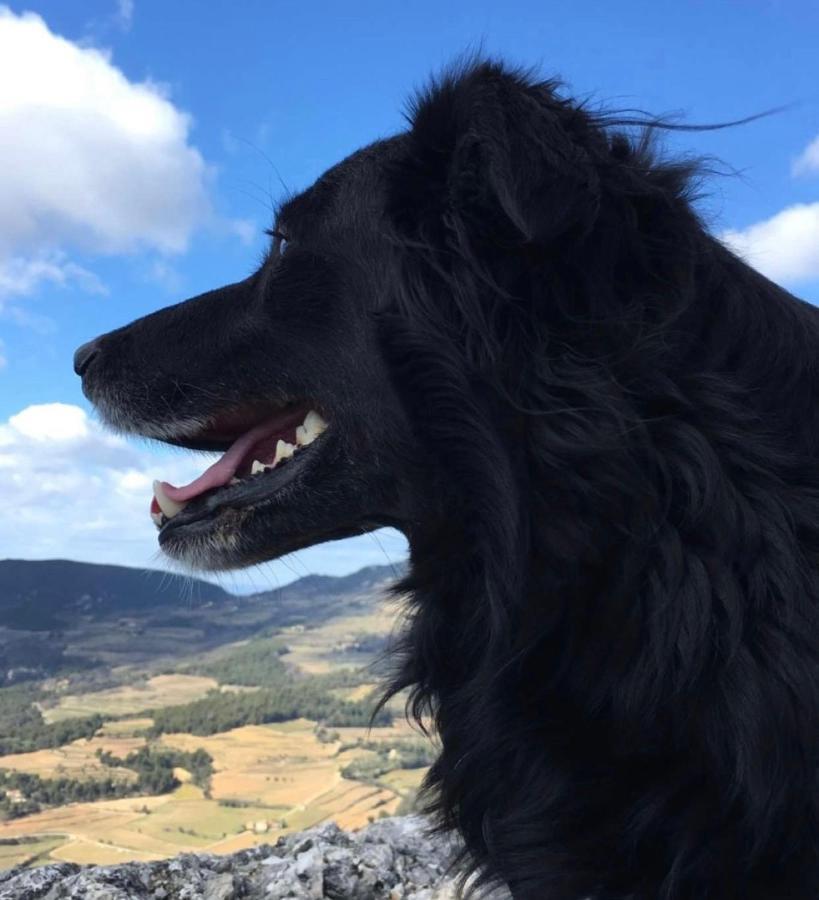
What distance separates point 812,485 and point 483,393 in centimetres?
92

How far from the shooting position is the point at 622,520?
2209 millimetres

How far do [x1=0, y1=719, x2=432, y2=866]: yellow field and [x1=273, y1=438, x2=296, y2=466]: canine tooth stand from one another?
12.0ft

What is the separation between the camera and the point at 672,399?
2.23m

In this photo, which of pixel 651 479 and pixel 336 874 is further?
pixel 336 874

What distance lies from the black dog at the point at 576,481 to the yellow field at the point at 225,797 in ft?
12.4

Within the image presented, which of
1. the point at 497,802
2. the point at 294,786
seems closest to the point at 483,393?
the point at 497,802

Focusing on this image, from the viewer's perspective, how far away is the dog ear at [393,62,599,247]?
6.88ft

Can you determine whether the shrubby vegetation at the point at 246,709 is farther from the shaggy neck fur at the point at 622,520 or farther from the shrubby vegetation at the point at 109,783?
the shaggy neck fur at the point at 622,520

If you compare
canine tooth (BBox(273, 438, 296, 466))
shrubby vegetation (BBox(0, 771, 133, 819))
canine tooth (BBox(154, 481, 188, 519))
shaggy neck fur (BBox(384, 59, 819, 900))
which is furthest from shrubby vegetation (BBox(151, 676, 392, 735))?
shaggy neck fur (BBox(384, 59, 819, 900))

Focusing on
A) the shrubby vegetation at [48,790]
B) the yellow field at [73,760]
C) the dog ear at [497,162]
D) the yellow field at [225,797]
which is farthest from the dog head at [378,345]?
the yellow field at [73,760]

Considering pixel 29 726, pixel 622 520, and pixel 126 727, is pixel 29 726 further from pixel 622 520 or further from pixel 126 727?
pixel 622 520

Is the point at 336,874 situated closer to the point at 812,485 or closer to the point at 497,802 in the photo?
the point at 497,802

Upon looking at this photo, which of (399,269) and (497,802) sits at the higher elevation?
(399,269)

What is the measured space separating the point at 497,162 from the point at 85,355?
1.93 m
